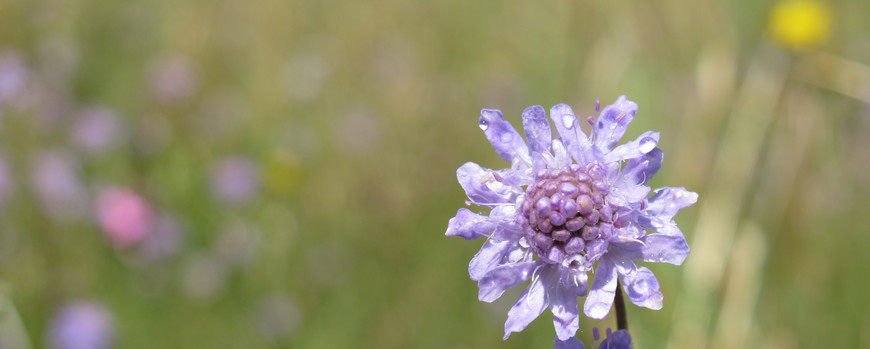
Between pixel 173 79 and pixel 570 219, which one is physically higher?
pixel 570 219

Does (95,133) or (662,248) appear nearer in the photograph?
(662,248)

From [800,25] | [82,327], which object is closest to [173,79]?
[82,327]

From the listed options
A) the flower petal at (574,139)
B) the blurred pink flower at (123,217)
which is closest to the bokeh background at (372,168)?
the blurred pink flower at (123,217)

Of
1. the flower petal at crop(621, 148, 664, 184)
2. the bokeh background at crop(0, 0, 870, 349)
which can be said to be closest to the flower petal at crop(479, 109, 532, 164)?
the flower petal at crop(621, 148, 664, 184)

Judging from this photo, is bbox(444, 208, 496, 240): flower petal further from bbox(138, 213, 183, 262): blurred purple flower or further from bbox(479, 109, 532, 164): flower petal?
bbox(138, 213, 183, 262): blurred purple flower

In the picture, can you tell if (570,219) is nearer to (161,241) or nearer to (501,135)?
(501,135)

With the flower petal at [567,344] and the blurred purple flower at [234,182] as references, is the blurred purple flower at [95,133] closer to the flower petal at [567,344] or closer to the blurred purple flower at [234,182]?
the blurred purple flower at [234,182]

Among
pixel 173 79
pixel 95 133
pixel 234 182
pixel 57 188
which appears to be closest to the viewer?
pixel 57 188
